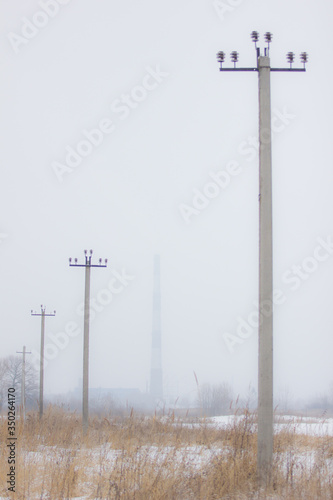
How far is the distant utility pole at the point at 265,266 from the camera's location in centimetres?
748

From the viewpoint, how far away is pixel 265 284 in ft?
25.9

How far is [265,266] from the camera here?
7957 mm

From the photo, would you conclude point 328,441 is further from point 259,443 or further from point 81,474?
point 81,474

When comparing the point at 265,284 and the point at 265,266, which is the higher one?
the point at 265,266

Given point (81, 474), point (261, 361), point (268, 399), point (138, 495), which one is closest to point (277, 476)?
point (268, 399)

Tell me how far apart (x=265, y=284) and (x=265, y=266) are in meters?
0.26

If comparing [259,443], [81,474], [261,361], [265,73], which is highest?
[265,73]

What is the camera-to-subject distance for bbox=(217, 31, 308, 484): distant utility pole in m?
7.48

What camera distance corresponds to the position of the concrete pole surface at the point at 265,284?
7.47 m

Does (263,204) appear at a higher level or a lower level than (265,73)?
lower

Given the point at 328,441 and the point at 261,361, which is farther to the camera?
the point at 328,441

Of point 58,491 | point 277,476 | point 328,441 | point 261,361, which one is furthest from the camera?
point 328,441

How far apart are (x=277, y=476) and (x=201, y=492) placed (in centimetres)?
123

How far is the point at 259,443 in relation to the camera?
24.6ft
